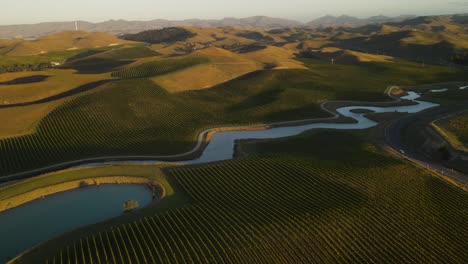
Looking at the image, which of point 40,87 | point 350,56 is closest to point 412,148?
point 40,87

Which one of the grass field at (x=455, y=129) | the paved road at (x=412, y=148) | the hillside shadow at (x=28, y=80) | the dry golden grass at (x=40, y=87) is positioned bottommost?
the hillside shadow at (x=28, y=80)

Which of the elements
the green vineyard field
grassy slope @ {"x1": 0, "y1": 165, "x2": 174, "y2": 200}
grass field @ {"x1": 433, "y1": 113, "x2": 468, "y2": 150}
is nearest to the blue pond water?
grassy slope @ {"x1": 0, "y1": 165, "x2": 174, "y2": 200}

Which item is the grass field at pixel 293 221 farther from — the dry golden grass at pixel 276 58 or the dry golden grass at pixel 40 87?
the dry golden grass at pixel 276 58

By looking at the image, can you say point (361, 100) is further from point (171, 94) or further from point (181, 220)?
point (181, 220)

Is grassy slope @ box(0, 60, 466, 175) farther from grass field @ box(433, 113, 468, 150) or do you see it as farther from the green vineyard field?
grass field @ box(433, 113, 468, 150)

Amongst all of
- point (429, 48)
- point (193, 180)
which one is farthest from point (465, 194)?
point (429, 48)

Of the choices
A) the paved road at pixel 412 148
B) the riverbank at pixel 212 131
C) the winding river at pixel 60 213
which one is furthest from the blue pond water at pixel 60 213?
Result: the paved road at pixel 412 148
